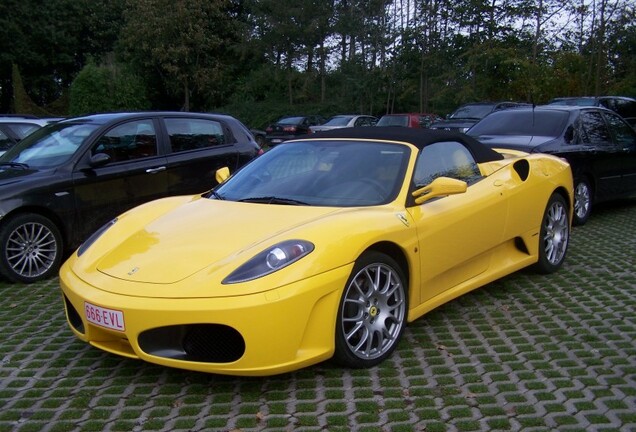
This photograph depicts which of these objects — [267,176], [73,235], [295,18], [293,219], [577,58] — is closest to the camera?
[293,219]

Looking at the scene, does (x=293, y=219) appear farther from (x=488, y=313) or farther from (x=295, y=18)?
(x=295, y=18)

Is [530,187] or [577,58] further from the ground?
[577,58]

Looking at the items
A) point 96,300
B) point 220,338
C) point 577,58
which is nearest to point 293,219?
point 220,338

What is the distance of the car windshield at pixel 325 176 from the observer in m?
3.91

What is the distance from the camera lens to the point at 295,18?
35.3 meters

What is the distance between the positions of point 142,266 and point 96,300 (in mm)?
296

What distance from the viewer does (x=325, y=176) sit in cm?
412

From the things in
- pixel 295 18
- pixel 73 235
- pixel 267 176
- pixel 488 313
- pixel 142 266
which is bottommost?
pixel 488 313

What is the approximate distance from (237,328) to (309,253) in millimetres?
546

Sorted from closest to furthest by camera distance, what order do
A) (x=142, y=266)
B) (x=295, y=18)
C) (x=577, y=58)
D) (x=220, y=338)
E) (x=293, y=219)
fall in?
(x=220, y=338)
(x=142, y=266)
(x=293, y=219)
(x=577, y=58)
(x=295, y=18)

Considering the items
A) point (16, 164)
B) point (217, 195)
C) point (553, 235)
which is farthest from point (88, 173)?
point (553, 235)

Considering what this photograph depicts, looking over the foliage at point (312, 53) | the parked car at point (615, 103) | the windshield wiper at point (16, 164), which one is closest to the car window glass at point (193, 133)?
the windshield wiper at point (16, 164)

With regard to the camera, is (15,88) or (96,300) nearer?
(96,300)

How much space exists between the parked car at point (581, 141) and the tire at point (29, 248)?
4.89 metres
